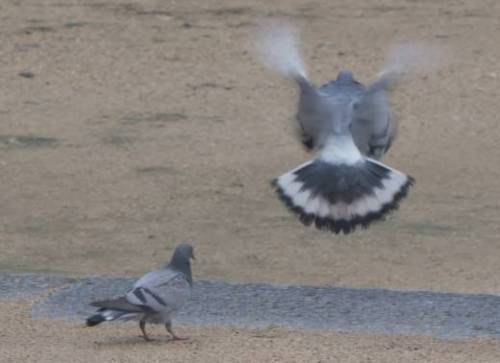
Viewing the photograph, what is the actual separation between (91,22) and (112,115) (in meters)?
2.42

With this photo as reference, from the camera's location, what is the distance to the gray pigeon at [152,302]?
829 centimetres

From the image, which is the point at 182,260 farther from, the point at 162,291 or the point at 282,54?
the point at 282,54

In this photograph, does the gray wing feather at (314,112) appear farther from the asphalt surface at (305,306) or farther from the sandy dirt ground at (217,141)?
the sandy dirt ground at (217,141)

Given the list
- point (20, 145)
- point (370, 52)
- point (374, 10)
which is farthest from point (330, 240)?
point (374, 10)

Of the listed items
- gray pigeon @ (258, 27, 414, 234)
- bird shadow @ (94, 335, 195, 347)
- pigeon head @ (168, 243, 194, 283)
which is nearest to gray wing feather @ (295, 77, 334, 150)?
gray pigeon @ (258, 27, 414, 234)

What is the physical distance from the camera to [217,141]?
13812mm

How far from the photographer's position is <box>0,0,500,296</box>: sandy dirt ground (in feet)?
35.9

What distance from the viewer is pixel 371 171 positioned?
8633 millimetres

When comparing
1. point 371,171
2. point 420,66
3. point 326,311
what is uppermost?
point 420,66

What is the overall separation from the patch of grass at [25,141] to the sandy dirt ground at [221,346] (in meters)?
4.92

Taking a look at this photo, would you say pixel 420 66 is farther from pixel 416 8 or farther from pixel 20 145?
pixel 416 8

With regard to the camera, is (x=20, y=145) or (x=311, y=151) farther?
(x=20, y=145)

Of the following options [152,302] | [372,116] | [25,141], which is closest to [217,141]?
[25,141]

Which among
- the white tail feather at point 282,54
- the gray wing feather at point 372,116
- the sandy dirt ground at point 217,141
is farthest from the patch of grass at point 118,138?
the gray wing feather at point 372,116
